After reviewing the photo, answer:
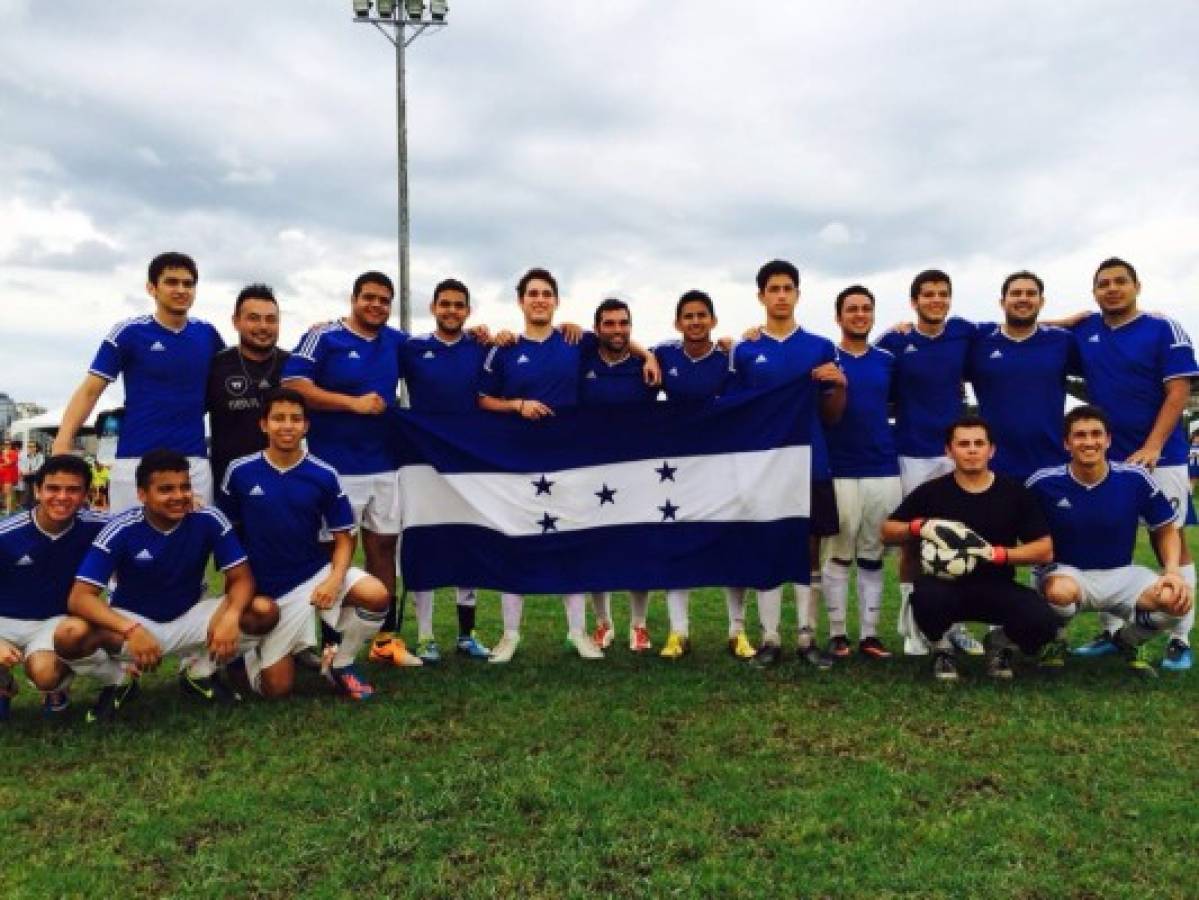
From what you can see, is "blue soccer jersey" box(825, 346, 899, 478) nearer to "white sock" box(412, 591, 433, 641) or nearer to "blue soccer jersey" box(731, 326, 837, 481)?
"blue soccer jersey" box(731, 326, 837, 481)

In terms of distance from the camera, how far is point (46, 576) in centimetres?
531

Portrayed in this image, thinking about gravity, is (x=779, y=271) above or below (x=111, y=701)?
above

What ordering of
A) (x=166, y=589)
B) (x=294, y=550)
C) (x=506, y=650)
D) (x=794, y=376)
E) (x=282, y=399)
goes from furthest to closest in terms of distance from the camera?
1. (x=506, y=650)
2. (x=794, y=376)
3. (x=294, y=550)
4. (x=282, y=399)
5. (x=166, y=589)

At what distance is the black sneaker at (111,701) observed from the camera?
522 cm

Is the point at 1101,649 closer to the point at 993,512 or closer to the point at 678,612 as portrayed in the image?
the point at 993,512

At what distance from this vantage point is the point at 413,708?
529cm

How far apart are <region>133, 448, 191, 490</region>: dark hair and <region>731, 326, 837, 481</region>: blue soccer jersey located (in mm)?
3676

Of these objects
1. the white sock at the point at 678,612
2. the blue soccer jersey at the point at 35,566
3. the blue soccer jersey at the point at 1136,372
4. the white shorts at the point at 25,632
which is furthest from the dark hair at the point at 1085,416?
the white shorts at the point at 25,632

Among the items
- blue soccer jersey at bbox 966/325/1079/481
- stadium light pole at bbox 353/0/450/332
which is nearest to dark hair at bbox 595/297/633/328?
blue soccer jersey at bbox 966/325/1079/481

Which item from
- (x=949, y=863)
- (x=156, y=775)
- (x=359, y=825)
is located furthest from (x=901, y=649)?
Answer: (x=156, y=775)

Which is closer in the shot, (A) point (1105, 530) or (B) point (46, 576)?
(B) point (46, 576)

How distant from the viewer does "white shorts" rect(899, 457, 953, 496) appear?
641 centimetres

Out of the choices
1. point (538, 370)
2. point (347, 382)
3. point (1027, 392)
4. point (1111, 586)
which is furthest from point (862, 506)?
point (347, 382)

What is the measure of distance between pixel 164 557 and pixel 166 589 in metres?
0.22
